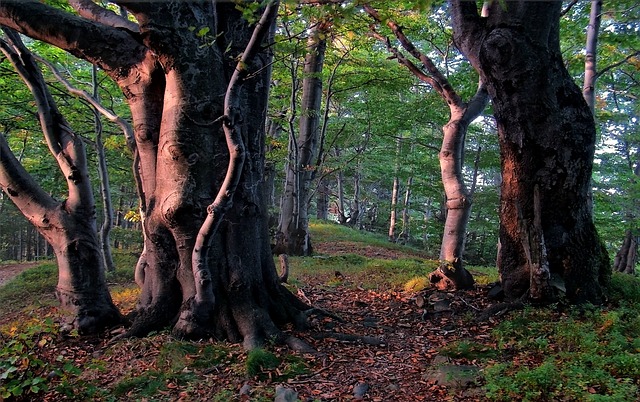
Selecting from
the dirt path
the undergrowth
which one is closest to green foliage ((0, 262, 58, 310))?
the dirt path

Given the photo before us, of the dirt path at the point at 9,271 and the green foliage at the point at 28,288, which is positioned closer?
the green foliage at the point at 28,288

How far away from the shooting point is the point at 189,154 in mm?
4238

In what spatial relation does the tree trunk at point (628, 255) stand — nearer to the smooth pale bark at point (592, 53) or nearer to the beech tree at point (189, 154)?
the smooth pale bark at point (592, 53)

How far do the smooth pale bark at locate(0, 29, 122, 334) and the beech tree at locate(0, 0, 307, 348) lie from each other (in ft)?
2.12

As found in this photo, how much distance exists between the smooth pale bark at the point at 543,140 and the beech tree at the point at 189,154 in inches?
109

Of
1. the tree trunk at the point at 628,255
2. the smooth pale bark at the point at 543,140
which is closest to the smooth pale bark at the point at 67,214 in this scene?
the smooth pale bark at the point at 543,140

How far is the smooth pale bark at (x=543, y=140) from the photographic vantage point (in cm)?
486

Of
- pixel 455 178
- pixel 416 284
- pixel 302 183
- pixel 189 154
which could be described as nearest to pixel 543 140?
pixel 455 178

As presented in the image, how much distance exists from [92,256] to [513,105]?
5326 millimetres

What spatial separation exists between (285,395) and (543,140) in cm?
407

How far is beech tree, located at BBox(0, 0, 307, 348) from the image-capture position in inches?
156

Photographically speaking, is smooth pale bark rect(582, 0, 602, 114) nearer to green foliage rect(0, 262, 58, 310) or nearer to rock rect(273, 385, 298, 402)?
rock rect(273, 385, 298, 402)

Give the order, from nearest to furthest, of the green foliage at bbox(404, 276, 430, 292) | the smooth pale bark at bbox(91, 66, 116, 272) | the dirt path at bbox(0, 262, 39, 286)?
the green foliage at bbox(404, 276, 430, 292), the smooth pale bark at bbox(91, 66, 116, 272), the dirt path at bbox(0, 262, 39, 286)

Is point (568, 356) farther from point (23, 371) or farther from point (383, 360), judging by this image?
point (23, 371)
